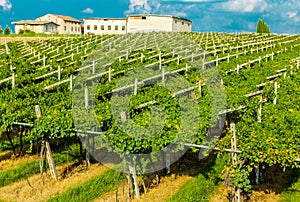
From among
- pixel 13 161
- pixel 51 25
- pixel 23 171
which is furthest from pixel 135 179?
pixel 51 25

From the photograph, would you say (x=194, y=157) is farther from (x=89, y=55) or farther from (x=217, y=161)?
(x=89, y=55)

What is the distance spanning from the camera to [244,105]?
513 inches

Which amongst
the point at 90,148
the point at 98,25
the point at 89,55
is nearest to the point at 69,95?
the point at 90,148

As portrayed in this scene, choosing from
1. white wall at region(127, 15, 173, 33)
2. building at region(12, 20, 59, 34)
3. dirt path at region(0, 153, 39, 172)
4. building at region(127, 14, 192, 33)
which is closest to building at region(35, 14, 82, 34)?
building at region(12, 20, 59, 34)

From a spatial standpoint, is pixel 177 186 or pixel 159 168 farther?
pixel 159 168

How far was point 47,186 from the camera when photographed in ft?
37.8

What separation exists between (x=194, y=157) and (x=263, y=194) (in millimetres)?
3250

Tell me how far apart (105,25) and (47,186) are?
7609 cm

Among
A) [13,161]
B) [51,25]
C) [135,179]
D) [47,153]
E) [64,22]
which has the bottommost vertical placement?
[13,161]

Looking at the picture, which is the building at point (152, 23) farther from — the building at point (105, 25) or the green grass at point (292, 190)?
the green grass at point (292, 190)

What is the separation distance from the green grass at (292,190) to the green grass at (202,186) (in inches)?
78.8

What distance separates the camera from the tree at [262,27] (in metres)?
76.7

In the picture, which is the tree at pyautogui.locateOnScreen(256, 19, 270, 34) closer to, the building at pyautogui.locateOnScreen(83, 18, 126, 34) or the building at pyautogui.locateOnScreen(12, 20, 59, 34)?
the building at pyautogui.locateOnScreen(83, 18, 126, 34)

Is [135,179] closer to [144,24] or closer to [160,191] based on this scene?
[160,191]
